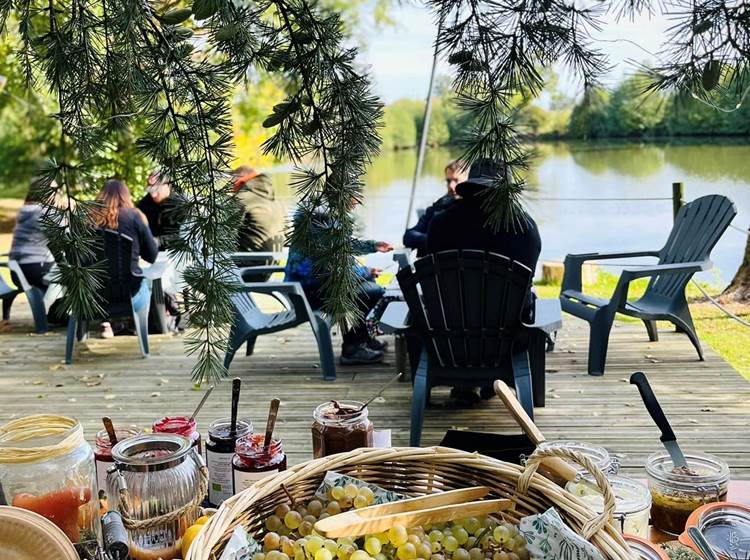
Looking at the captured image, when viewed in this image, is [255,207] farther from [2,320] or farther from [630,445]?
[630,445]

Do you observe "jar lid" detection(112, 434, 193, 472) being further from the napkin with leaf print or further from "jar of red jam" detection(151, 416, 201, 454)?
the napkin with leaf print

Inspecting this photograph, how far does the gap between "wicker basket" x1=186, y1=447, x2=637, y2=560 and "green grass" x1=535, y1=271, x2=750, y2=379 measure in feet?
14.6

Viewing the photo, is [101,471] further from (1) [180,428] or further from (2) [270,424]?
(2) [270,424]

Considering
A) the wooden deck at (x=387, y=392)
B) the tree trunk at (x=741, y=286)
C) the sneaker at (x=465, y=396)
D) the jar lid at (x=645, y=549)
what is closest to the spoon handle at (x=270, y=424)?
the jar lid at (x=645, y=549)

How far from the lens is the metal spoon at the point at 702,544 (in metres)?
1.24

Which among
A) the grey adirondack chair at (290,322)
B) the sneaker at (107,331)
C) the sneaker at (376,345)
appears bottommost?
the sneaker at (107,331)

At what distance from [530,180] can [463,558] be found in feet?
2.06

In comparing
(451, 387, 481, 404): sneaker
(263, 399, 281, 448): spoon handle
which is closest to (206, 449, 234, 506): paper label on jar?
(263, 399, 281, 448): spoon handle

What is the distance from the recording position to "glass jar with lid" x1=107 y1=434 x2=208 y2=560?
52.8 inches

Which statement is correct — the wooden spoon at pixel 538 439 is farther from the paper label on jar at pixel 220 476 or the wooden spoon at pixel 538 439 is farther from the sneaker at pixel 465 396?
the sneaker at pixel 465 396

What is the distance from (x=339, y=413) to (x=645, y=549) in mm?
673

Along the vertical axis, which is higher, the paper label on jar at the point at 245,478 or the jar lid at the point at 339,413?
the jar lid at the point at 339,413

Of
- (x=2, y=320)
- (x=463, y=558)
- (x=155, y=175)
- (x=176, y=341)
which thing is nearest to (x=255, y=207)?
(x=176, y=341)

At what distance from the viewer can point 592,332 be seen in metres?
5.15
